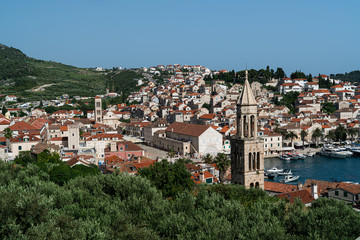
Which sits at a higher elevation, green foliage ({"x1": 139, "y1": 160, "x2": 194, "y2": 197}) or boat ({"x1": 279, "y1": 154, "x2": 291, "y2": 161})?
green foliage ({"x1": 139, "y1": 160, "x2": 194, "y2": 197})

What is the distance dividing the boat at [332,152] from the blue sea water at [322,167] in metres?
0.77

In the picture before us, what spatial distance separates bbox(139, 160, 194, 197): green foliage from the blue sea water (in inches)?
771

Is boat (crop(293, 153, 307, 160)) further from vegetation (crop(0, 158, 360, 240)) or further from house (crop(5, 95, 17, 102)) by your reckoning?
house (crop(5, 95, 17, 102))

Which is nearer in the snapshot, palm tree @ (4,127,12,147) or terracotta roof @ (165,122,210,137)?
palm tree @ (4,127,12,147)

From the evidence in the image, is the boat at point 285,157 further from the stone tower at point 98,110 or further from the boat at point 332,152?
the stone tower at point 98,110

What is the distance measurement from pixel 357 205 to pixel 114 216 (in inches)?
611

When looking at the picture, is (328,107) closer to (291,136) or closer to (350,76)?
(291,136)

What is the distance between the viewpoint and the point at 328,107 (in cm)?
7725

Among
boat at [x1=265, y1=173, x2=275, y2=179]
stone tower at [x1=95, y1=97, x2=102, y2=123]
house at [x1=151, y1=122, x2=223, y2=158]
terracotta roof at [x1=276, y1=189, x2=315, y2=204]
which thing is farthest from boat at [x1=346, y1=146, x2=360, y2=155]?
stone tower at [x1=95, y1=97, x2=102, y2=123]

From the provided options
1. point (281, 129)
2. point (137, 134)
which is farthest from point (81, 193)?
point (137, 134)

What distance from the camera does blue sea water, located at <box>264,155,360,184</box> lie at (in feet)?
125

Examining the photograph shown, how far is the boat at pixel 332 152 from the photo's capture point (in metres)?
49.0

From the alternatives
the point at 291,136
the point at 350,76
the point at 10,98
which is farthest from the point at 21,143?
the point at 350,76

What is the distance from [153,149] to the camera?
53.9 meters
